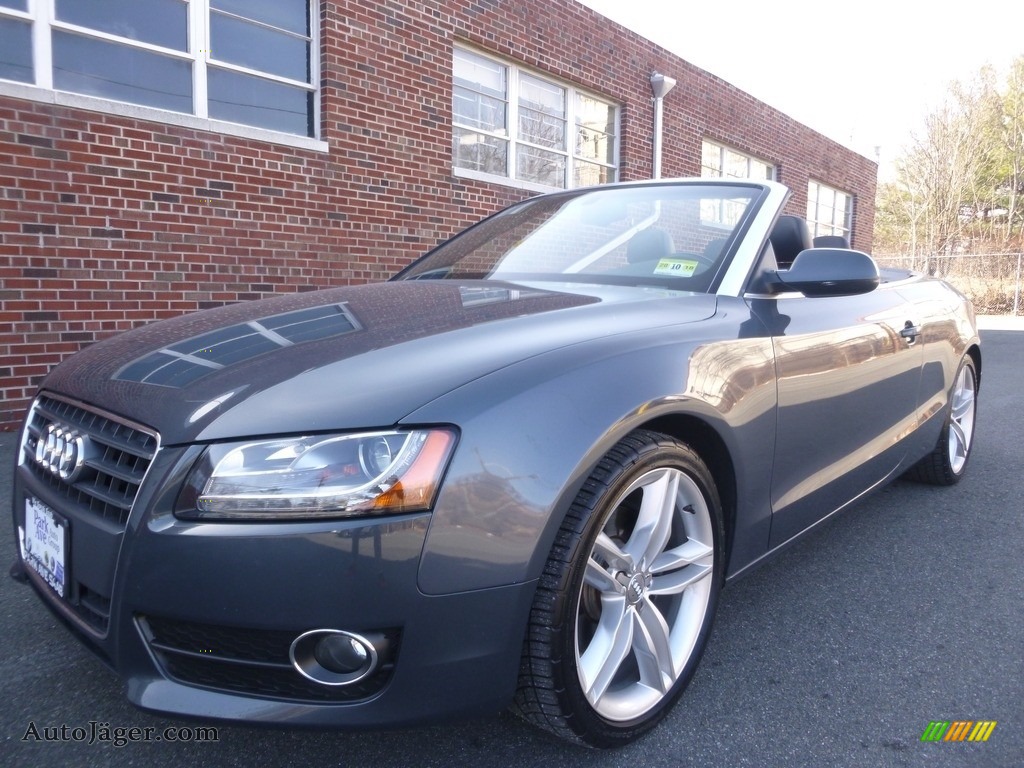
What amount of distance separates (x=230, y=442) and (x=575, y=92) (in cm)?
916

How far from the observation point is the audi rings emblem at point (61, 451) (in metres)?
1.71

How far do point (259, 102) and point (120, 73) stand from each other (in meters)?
1.11

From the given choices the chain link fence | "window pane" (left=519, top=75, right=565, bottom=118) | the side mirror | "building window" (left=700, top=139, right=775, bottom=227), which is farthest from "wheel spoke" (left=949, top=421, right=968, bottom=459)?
the chain link fence

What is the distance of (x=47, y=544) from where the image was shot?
1.79 meters

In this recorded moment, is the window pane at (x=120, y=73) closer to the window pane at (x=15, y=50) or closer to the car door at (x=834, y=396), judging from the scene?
the window pane at (x=15, y=50)

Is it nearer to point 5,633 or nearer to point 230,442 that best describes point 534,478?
point 230,442

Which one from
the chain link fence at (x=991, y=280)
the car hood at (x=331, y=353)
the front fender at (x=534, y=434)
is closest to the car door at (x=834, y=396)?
the car hood at (x=331, y=353)

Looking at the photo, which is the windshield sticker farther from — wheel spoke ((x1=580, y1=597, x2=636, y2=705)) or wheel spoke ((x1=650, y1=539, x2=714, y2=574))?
wheel spoke ((x1=580, y1=597, x2=636, y2=705))

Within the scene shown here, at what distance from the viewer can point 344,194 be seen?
691 cm

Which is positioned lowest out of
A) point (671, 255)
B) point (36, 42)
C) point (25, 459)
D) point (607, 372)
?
point (25, 459)

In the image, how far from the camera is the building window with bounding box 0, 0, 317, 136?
509cm

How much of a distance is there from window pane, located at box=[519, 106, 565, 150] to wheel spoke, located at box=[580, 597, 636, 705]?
7916mm

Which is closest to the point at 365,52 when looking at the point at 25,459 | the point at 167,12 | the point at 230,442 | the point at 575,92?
the point at 167,12

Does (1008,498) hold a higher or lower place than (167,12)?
lower
